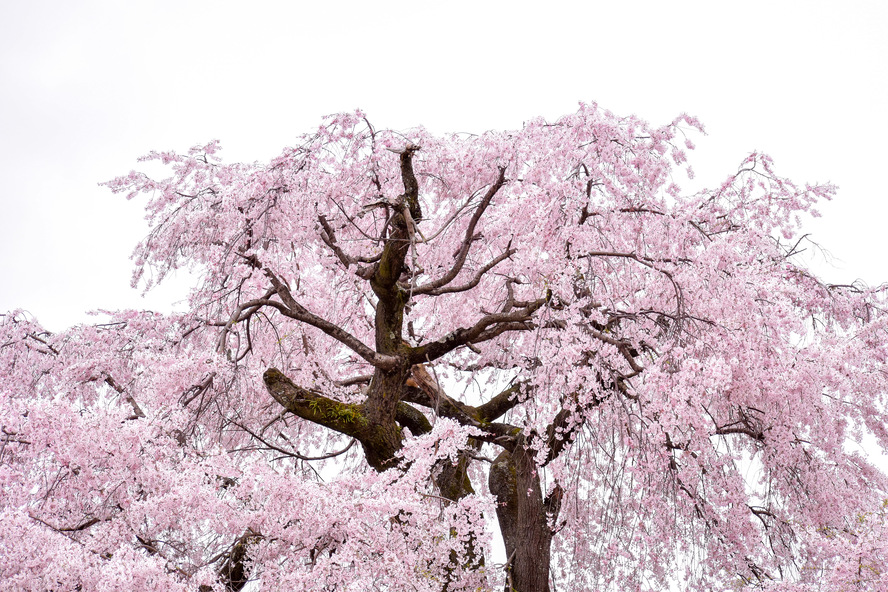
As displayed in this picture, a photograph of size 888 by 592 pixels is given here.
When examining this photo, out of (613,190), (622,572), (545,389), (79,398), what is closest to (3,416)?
(79,398)

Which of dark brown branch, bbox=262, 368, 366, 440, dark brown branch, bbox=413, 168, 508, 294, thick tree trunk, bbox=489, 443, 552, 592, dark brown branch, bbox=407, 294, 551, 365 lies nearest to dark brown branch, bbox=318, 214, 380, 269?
dark brown branch, bbox=413, 168, 508, 294

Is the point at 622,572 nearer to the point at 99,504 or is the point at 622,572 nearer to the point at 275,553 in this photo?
the point at 275,553

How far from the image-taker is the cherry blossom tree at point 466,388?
4.39m

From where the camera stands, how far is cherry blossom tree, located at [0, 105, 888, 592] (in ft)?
14.4

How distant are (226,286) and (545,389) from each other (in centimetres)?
294

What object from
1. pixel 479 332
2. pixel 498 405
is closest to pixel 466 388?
pixel 498 405

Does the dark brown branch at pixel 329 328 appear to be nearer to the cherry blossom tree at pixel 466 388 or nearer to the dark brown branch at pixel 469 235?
the cherry blossom tree at pixel 466 388

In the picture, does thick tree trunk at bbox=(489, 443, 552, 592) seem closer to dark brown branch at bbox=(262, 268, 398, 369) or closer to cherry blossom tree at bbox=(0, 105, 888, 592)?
cherry blossom tree at bbox=(0, 105, 888, 592)

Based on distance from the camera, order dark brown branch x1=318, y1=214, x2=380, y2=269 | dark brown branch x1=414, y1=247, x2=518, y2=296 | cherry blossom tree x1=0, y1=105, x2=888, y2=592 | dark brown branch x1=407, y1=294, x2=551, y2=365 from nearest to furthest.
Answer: cherry blossom tree x1=0, y1=105, x2=888, y2=592 < dark brown branch x1=414, y1=247, x2=518, y2=296 < dark brown branch x1=407, y1=294, x2=551, y2=365 < dark brown branch x1=318, y1=214, x2=380, y2=269

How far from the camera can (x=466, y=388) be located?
830cm

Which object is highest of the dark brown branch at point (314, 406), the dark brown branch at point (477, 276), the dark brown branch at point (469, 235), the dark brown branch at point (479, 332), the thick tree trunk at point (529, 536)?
the dark brown branch at point (469, 235)

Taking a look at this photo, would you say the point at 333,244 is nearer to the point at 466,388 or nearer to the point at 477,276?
the point at 477,276

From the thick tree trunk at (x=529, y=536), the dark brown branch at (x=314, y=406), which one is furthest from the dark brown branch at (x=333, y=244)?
the thick tree trunk at (x=529, y=536)

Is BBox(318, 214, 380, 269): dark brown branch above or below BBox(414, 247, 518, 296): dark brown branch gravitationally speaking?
above
